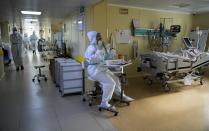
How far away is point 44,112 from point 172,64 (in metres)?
3.47

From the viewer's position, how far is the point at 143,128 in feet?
9.64

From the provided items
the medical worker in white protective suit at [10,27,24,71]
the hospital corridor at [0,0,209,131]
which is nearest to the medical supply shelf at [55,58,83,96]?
the hospital corridor at [0,0,209,131]

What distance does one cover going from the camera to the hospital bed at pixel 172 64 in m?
Answer: 4.89

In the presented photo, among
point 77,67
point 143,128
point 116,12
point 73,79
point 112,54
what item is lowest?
point 143,128

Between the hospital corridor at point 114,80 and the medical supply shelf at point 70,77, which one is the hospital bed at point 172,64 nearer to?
the hospital corridor at point 114,80

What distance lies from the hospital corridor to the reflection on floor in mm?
17

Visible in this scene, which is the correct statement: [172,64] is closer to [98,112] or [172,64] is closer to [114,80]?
[114,80]

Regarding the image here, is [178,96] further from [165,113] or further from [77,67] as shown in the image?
[77,67]

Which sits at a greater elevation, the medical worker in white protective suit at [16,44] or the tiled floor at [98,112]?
the medical worker in white protective suit at [16,44]

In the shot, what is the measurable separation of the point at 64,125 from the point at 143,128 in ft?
4.22

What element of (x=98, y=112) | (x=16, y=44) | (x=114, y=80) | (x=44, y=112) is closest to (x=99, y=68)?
(x=114, y=80)

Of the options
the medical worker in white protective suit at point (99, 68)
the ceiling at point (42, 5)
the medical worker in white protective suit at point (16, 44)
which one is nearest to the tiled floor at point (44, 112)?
the medical worker in white protective suit at point (99, 68)

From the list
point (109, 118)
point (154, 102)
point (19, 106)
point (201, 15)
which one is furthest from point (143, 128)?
point (201, 15)

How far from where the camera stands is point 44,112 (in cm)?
349
